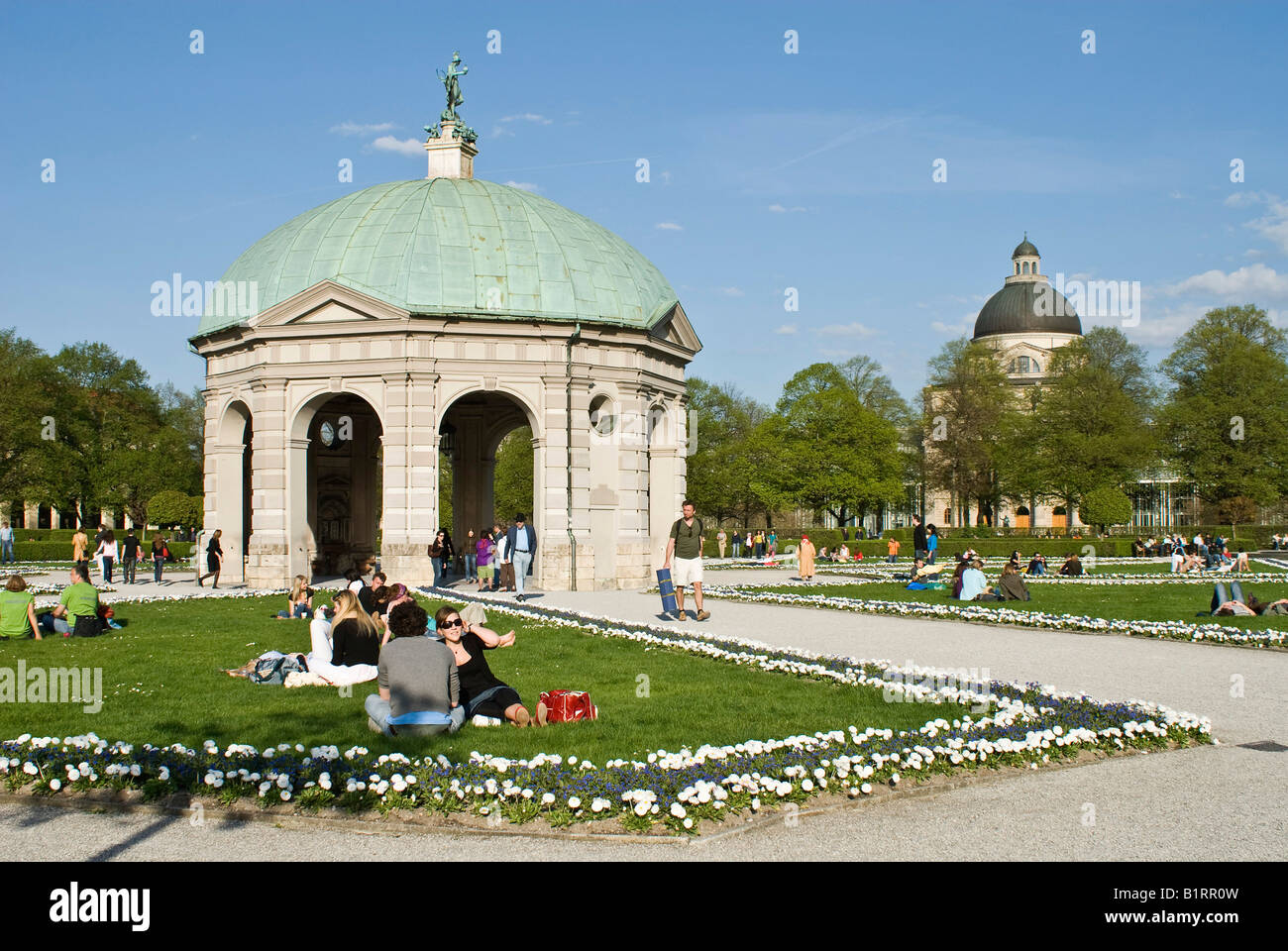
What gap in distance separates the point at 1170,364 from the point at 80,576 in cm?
7489

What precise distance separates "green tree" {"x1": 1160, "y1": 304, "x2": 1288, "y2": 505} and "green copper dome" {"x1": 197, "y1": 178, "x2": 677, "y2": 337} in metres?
52.7

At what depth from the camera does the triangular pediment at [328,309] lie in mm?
31703

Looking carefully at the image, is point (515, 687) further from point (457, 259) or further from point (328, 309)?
point (457, 259)

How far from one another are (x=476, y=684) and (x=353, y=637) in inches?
137

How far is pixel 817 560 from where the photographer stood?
179 ft

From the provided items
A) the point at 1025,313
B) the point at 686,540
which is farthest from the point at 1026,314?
the point at 686,540

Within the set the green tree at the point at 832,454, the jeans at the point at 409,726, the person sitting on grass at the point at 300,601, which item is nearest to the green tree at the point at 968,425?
the green tree at the point at 832,454

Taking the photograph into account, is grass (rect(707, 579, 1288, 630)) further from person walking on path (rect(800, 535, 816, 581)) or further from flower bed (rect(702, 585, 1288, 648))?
person walking on path (rect(800, 535, 816, 581))

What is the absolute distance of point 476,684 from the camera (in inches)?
470

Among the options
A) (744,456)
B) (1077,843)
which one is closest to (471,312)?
(1077,843)

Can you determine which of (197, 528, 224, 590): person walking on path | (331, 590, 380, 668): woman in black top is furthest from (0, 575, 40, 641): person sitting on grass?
(197, 528, 224, 590): person walking on path

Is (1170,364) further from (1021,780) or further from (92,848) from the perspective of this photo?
(92,848)

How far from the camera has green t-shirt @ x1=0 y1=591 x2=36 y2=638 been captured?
19.1 metres

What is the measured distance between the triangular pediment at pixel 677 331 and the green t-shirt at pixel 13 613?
63.2 ft
